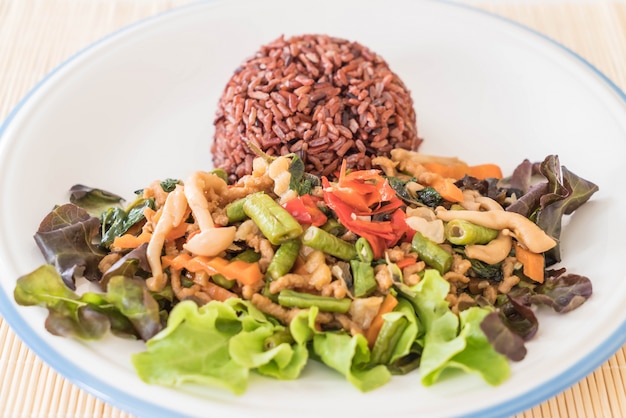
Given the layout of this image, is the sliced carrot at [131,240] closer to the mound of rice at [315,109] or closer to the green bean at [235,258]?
the green bean at [235,258]

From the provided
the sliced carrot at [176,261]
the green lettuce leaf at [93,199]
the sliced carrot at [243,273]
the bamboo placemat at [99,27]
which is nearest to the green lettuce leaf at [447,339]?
the sliced carrot at [243,273]

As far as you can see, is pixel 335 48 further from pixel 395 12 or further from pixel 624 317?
pixel 624 317

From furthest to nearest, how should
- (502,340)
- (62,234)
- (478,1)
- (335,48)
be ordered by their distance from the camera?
(478,1), (335,48), (62,234), (502,340)

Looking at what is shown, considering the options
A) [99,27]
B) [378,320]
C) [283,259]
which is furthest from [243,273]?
[99,27]

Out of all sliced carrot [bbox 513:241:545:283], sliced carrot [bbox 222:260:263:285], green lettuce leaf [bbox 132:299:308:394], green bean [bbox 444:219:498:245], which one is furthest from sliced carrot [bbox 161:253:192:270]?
sliced carrot [bbox 513:241:545:283]

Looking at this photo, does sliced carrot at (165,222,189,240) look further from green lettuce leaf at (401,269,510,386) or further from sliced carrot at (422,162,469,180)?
sliced carrot at (422,162,469,180)

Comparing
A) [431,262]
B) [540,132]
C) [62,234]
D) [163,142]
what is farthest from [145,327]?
[540,132]

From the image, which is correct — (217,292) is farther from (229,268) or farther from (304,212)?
(304,212)
